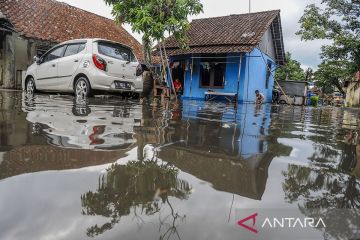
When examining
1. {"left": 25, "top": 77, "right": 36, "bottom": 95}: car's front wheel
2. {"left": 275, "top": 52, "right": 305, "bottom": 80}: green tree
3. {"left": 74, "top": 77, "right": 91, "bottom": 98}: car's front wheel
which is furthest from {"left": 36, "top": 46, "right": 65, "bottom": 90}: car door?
{"left": 275, "top": 52, "right": 305, "bottom": 80}: green tree

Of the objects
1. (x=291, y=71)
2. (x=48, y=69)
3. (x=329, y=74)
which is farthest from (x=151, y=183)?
(x=291, y=71)

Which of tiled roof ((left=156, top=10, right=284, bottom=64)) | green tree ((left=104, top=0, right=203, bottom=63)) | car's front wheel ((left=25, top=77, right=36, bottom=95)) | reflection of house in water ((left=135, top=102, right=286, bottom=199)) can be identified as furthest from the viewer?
tiled roof ((left=156, top=10, right=284, bottom=64))

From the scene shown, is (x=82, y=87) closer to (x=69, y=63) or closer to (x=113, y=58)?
(x=69, y=63)

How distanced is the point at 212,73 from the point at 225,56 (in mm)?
1299

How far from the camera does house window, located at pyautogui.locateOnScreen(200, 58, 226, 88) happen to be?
1559 centimetres

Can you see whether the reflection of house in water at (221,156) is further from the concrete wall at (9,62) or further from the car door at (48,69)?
the concrete wall at (9,62)

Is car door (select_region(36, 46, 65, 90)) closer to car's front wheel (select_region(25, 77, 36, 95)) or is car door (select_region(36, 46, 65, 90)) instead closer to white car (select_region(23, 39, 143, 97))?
white car (select_region(23, 39, 143, 97))

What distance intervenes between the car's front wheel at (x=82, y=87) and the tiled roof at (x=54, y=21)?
8013mm

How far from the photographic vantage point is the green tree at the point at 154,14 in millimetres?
11836

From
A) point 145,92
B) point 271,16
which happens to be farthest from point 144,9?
point 271,16

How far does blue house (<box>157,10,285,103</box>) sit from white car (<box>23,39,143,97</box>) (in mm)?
7925

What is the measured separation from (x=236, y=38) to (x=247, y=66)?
5.07 feet

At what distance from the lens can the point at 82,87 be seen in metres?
7.00

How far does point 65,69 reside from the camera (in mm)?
7199
